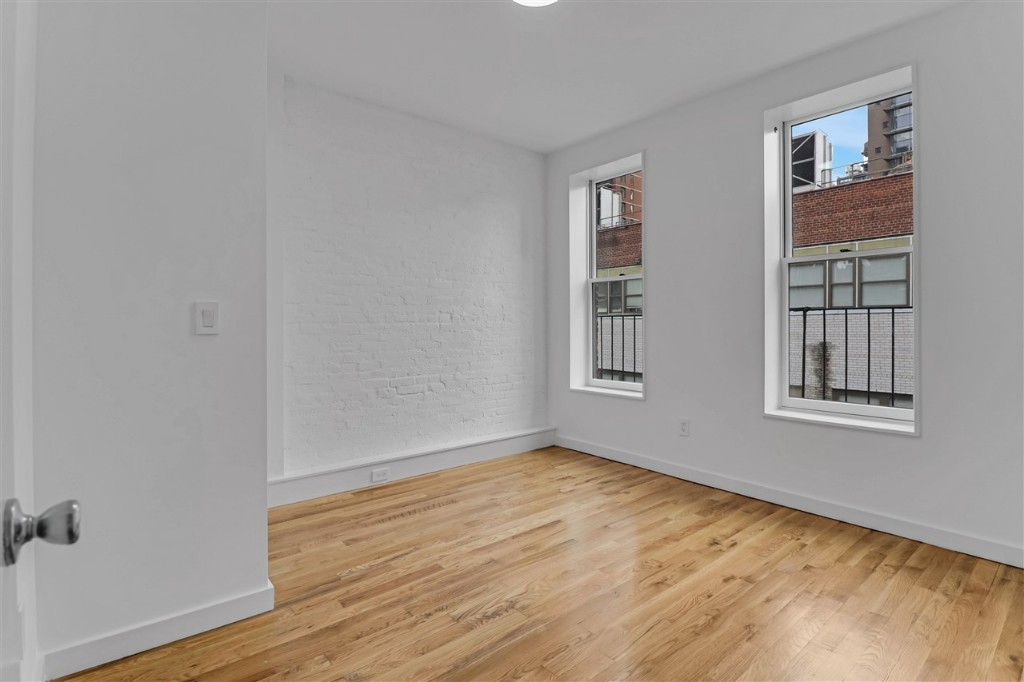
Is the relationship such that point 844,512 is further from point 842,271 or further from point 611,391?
point 611,391

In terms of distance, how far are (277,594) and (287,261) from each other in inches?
82.3

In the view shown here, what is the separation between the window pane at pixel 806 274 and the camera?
11.0 feet

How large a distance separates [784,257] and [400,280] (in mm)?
2751

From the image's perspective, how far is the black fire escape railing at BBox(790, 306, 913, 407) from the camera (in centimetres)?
309

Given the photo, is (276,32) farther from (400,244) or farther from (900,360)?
(900,360)

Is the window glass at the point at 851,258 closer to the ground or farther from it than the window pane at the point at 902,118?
closer to the ground

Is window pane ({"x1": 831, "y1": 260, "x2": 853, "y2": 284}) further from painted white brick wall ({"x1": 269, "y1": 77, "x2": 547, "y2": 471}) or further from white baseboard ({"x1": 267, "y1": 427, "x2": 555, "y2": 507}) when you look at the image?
white baseboard ({"x1": 267, "y1": 427, "x2": 555, "y2": 507})

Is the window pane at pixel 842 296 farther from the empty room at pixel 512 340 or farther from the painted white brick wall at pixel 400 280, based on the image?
the painted white brick wall at pixel 400 280

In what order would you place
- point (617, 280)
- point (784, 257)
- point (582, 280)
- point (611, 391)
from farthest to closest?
1. point (582, 280)
2. point (617, 280)
3. point (611, 391)
4. point (784, 257)

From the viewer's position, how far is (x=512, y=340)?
4.80m

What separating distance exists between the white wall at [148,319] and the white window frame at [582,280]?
3183mm

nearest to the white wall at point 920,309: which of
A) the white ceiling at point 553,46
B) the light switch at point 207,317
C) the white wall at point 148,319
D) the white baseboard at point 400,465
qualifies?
the white ceiling at point 553,46

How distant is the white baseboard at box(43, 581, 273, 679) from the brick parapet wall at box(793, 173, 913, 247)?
144 inches

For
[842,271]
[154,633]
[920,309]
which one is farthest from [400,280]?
[920,309]
